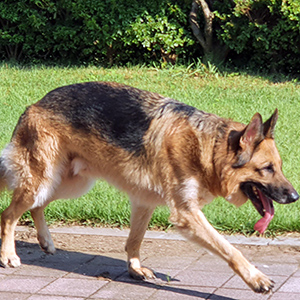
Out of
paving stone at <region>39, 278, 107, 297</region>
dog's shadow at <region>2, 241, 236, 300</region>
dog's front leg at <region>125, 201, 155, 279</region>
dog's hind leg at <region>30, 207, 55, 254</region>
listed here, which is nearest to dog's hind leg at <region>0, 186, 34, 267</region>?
dog's shadow at <region>2, 241, 236, 300</region>

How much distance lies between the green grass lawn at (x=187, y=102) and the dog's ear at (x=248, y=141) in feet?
4.88

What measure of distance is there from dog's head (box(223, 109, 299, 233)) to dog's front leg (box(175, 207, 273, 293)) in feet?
0.95

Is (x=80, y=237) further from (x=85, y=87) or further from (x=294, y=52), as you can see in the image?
(x=294, y=52)

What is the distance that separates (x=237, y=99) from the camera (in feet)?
32.0

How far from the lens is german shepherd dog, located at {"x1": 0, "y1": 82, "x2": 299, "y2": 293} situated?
432cm

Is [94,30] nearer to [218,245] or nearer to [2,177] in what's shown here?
[2,177]

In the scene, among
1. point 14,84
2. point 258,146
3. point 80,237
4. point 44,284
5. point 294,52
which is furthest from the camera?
point 294,52

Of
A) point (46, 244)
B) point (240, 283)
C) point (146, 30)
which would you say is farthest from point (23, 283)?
point (146, 30)

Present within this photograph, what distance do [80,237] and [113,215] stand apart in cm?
44

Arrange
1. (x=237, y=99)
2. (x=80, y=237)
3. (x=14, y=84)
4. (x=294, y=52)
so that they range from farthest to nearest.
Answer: (x=294, y=52), (x=14, y=84), (x=237, y=99), (x=80, y=237)

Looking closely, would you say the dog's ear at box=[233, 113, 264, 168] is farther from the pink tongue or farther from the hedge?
the hedge

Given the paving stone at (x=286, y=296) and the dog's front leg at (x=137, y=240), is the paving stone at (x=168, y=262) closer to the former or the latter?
the dog's front leg at (x=137, y=240)

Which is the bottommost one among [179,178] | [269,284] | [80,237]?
[80,237]

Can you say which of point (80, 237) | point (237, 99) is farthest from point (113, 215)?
point (237, 99)
